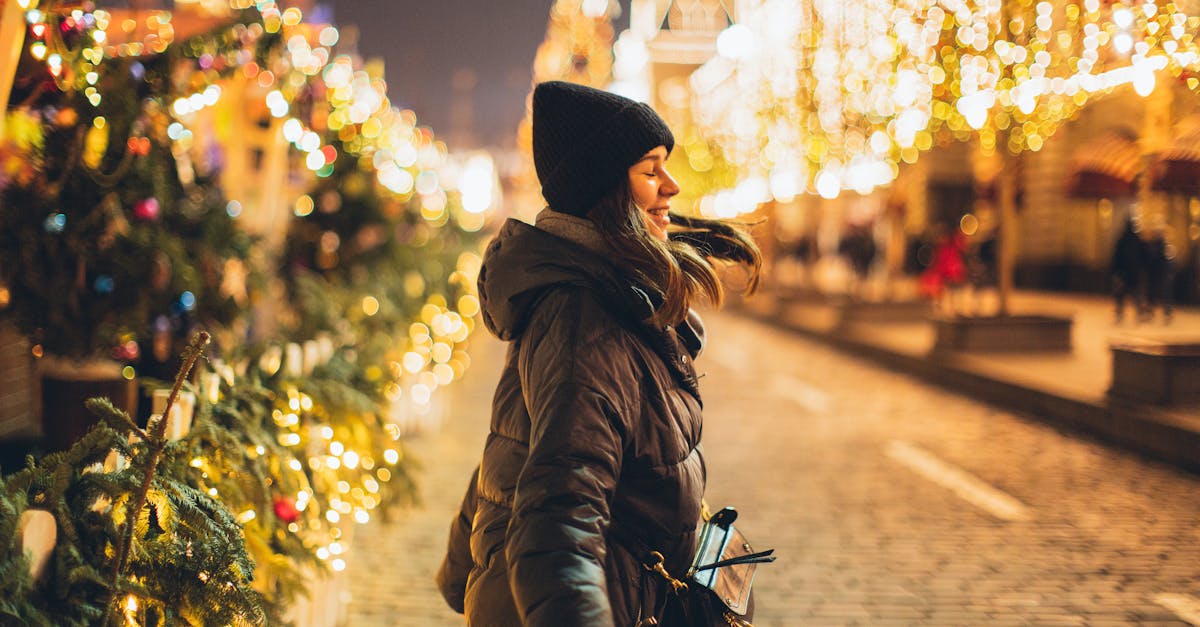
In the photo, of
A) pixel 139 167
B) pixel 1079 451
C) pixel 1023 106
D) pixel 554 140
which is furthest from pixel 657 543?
pixel 1023 106

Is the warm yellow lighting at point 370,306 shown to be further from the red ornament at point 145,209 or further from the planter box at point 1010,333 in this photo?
the planter box at point 1010,333

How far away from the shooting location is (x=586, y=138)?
2.35 m

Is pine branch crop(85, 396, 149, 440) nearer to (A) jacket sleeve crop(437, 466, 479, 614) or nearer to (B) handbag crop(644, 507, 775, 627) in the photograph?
(A) jacket sleeve crop(437, 466, 479, 614)

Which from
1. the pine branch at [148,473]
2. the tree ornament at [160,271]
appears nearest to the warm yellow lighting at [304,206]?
the tree ornament at [160,271]

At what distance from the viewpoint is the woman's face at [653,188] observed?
2406mm

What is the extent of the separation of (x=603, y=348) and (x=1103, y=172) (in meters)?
25.6

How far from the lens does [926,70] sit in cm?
1584

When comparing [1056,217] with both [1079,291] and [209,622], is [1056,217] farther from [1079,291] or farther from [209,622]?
[209,622]

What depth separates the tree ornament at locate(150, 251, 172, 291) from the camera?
7883 mm

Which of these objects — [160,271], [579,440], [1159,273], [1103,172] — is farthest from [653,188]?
[1103,172]

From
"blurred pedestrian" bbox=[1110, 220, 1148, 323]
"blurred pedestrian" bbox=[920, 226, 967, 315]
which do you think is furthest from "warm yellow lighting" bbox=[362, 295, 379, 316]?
"blurred pedestrian" bbox=[1110, 220, 1148, 323]

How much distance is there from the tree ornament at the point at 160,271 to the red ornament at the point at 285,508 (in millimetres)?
3857

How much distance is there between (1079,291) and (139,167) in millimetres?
28631

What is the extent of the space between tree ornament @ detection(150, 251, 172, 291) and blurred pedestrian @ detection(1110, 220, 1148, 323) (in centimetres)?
1835
